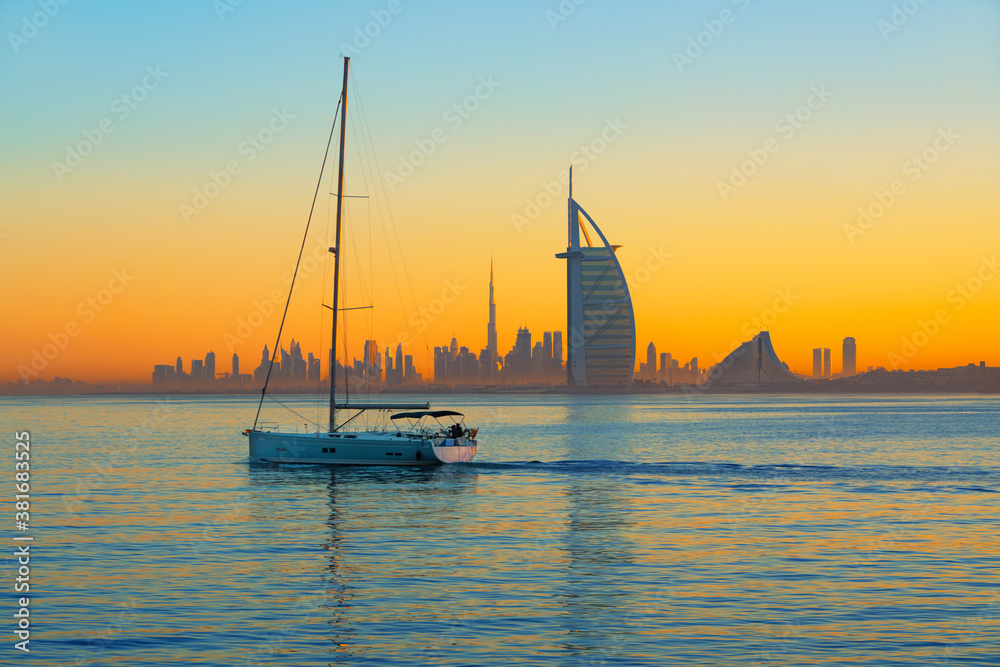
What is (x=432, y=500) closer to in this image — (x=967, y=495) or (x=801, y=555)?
(x=801, y=555)

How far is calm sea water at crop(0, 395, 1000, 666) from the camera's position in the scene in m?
19.0

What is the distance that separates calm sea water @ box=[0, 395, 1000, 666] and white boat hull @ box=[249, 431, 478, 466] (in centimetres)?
117

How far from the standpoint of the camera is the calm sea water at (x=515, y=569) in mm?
19047

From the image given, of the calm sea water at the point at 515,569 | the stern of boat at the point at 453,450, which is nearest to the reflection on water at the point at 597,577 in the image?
the calm sea water at the point at 515,569

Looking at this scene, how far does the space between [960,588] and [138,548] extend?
2363 centimetres

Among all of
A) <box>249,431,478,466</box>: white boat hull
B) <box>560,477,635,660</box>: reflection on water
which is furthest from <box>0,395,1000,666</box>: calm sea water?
<box>249,431,478,466</box>: white boat hull

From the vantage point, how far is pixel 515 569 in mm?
26844

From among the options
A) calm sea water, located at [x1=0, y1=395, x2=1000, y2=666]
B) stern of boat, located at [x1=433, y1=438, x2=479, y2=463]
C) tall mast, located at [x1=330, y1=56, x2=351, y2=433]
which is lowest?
calm sea water, located at [x1=0, y1=395, x2=1000, y2=666]

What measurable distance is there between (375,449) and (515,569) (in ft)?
98.5

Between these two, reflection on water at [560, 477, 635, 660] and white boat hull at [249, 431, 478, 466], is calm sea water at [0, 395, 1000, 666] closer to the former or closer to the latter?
reflection on water at [560, 477, 635, 660]

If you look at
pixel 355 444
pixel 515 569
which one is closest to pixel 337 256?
pixel 355 444

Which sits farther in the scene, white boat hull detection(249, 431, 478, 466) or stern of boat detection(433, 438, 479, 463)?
stern of boat detection(433, 438, 479, 463)

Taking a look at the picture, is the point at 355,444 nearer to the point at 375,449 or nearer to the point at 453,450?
the point at 375,449

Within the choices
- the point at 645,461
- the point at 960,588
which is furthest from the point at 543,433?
the point at 960,588
